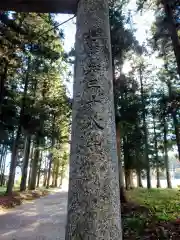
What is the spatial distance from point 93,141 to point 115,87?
10.4 m

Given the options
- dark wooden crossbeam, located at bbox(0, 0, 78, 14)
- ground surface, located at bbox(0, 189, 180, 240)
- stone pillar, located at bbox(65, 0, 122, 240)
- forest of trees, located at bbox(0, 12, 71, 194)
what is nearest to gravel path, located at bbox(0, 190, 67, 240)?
ground surface, located at bbox(0, 189, 180, 240)

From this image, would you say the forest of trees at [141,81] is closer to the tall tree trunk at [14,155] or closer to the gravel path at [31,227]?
the gravel path at [31,227]

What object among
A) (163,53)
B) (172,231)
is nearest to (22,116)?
(163,53)

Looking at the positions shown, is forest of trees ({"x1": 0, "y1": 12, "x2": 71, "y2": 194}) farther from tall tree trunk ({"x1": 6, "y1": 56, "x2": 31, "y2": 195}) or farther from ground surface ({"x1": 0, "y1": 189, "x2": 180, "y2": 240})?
ground surface ({"x1": 0, "y1": 189, "x2": 180, "y2": 240})

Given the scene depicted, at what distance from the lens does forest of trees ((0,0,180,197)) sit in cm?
923

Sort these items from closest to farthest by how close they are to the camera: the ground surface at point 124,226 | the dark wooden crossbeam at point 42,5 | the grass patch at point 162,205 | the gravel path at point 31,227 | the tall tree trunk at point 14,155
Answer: the dark wooden crossbeam at point 42,5 < the ground surface at point 124,226 < the gravel path at point 31,227 < the grass patch at point 162,205 < the tall tree trunk at point 14,155

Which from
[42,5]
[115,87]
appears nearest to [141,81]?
[115,87]

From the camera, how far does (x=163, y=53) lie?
464 inches

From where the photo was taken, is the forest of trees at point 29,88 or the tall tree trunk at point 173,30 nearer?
the tall tree trunk at point 173,30

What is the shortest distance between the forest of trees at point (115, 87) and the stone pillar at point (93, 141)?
2.89 meters

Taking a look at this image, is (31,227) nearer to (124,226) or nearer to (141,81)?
(124,226)

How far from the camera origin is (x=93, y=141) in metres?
1.07

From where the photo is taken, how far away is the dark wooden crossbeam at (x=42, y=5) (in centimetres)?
157

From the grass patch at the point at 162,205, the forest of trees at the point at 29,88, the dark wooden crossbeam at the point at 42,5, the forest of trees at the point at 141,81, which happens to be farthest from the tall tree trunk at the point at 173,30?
the dark wooden crossbeam at the point at 42,5
